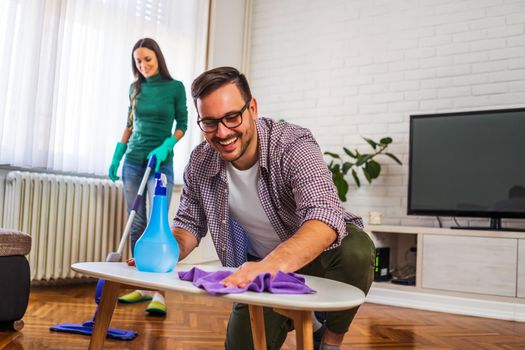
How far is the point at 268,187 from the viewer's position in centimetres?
137

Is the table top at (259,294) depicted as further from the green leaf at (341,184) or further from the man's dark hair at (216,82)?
the green leaf at (341,184)

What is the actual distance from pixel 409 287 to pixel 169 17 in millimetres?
2430

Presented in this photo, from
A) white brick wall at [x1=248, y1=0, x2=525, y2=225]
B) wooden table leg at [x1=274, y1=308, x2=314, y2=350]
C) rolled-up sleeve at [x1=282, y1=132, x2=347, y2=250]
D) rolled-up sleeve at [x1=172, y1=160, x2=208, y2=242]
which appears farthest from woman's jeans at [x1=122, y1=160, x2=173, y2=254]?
wooden table leg at [x1=274, y1=308, x2=314, y2=350]

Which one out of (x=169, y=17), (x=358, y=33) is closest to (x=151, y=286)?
(x=169, y=17)

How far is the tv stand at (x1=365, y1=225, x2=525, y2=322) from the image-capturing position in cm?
277

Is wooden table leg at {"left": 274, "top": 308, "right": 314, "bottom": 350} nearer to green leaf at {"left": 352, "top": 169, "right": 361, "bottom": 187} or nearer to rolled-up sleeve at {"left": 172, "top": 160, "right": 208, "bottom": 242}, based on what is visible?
rolled-up sleeve at {"left": 172, "top": 160, "right": 208, "bottom": 242}

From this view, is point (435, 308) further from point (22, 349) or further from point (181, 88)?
point (22, 349)

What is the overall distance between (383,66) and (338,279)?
8.88 ft

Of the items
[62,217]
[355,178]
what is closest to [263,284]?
[62,217]

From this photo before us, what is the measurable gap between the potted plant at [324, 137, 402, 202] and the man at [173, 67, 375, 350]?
78.9 inches

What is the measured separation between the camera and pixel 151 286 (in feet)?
2.95

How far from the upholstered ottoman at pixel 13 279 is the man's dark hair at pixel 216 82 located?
1117 millimetres

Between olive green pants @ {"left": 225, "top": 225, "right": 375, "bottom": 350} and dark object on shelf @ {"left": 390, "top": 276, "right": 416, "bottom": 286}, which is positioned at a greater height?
olive green pants @ {"left": 225, "top": 225, "right": 375, "bottom": 350}

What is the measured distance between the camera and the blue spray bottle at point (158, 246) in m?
1.08
